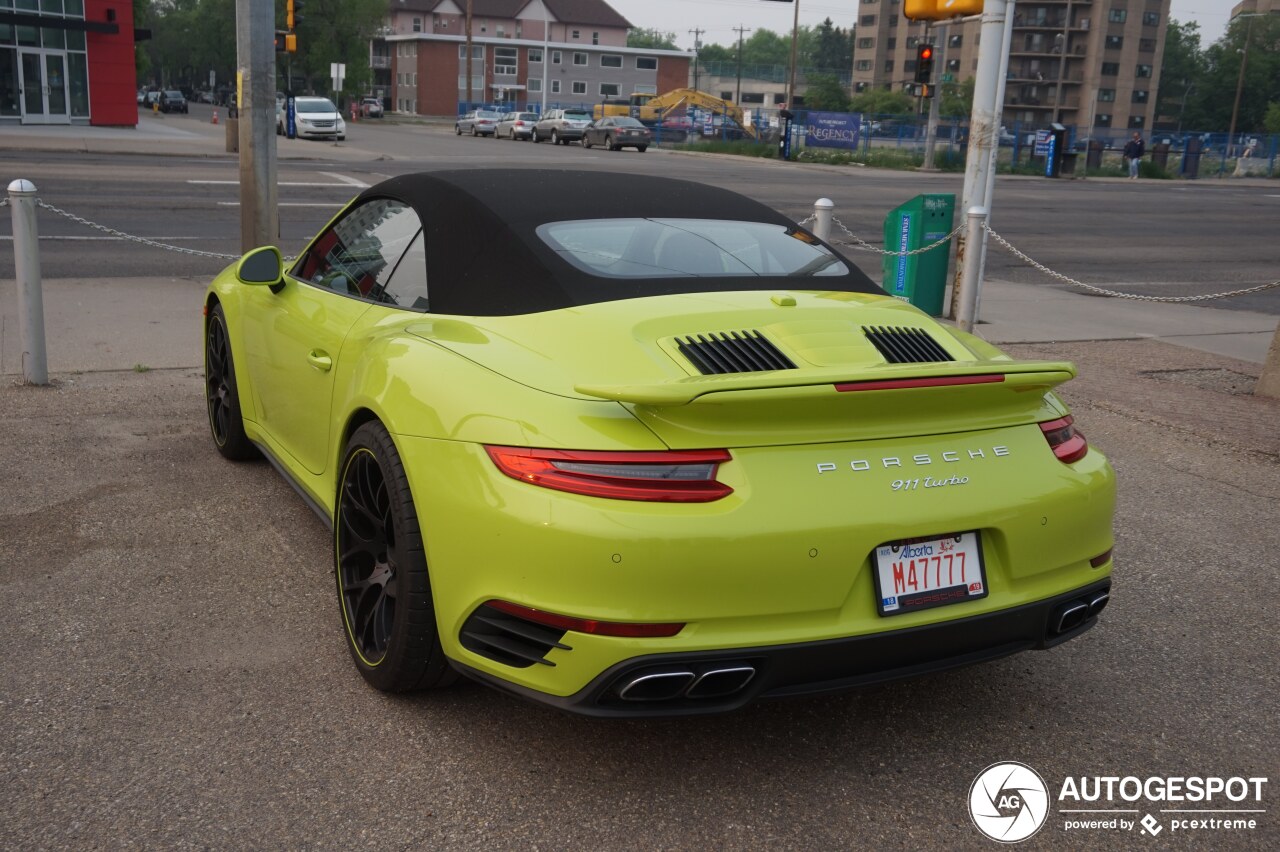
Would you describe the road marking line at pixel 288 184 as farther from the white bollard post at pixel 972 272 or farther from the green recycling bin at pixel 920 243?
the white bollard post at pixel 972 272

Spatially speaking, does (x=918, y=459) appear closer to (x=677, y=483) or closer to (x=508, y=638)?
(x=677, y=483)

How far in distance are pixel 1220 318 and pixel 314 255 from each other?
10601 mm

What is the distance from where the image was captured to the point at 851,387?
292 cm

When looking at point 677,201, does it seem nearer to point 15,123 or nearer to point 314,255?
point 314,255

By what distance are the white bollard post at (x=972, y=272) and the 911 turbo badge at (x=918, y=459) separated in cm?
721

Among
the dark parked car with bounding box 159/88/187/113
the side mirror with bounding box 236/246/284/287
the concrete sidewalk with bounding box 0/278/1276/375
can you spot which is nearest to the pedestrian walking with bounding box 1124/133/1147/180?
the concrete sidewalk with bounding box 0/278/1276/375

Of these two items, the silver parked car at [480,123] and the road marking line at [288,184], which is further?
the silver parked car at [480,123]

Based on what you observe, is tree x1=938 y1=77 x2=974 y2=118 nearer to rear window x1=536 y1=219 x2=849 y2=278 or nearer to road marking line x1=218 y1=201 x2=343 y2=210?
road marking line x1=218 y1=201 x2=343 y2=210

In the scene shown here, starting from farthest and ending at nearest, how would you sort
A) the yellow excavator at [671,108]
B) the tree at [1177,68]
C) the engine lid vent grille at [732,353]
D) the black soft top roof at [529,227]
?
the tree at [1177,68], the yellow excavator at [671,108], the black soft top roof at [529,227], the engine lid vent grille at [732,353]

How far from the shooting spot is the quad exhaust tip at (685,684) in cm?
279

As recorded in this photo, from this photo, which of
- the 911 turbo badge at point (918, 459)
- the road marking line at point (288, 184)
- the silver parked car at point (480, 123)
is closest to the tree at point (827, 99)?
the silver parked car at point (480, 123)

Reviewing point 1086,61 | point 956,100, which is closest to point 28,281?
point 956,100

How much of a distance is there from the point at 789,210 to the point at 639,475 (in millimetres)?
21076

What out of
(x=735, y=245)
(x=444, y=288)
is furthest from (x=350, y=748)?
(x=735, y=245)
